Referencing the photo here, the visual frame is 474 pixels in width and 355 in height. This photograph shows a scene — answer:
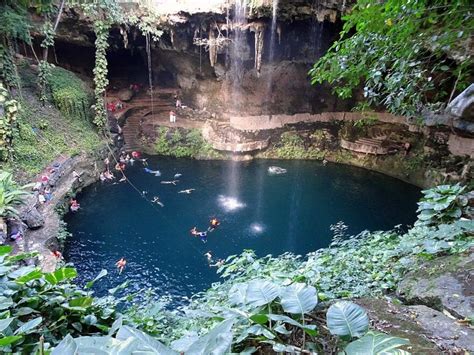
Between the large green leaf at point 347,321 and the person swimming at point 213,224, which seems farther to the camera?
the person swimming at point 213,224

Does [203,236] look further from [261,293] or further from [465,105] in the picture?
[261,293]

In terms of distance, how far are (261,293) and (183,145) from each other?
41.8ft

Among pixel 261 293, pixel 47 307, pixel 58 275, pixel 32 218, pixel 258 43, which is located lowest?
pixel 32 218

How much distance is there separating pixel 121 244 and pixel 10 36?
274 inches

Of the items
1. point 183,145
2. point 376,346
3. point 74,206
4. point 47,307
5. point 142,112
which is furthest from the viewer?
point 142,112

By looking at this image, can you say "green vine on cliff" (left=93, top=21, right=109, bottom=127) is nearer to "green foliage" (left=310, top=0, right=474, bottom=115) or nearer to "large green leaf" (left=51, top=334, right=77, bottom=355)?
"green foliage" (left=310, top=0, right=474, bottom=115)

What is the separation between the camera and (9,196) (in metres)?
6.46

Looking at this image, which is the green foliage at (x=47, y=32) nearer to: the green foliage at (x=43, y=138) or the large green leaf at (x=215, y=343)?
the green foliage at (x=43, y=138)

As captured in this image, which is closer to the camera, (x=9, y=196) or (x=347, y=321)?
(x=347, y=321)

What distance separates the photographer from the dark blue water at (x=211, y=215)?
7.10 meters

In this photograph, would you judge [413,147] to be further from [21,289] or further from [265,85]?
[21,289]

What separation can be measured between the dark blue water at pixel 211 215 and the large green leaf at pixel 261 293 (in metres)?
5.16

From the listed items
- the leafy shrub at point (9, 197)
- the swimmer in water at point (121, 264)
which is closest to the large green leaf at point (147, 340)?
the swimmer in water at point (121, 264)

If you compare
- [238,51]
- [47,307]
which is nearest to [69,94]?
[238,51]
